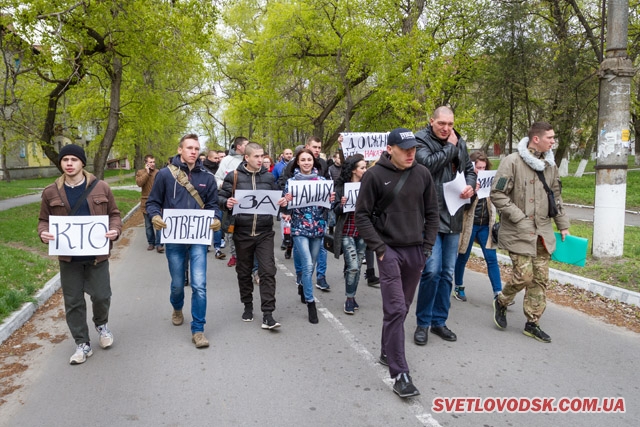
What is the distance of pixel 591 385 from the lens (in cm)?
402

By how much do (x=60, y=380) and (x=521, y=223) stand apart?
15.1ft

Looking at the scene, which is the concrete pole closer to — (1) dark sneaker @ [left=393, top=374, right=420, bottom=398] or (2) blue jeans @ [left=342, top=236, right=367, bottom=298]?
(2) blue jeans @ [left=342, top=236, right=367, bottom=298]

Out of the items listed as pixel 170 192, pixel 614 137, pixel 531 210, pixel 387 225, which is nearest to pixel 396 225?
pixel 387 225

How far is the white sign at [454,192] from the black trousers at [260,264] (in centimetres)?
205

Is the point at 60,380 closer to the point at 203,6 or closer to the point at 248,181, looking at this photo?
the point at 248,181

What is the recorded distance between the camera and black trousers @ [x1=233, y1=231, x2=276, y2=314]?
215 inches

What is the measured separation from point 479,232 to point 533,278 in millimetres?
1475

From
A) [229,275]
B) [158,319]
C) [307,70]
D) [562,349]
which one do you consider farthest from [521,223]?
[307,70]

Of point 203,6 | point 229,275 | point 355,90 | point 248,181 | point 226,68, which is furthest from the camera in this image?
point 226,68

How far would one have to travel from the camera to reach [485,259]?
641cm

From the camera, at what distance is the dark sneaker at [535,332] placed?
502 cm

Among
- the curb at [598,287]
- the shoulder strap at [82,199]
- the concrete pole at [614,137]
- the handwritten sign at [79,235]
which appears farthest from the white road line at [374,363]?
the concrete pole at [614,137]

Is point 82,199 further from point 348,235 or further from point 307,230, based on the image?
point 348,235

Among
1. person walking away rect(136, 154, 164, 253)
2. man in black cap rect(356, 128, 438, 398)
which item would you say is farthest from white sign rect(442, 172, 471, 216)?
person walking away rect(136, 154, 164, 253)
